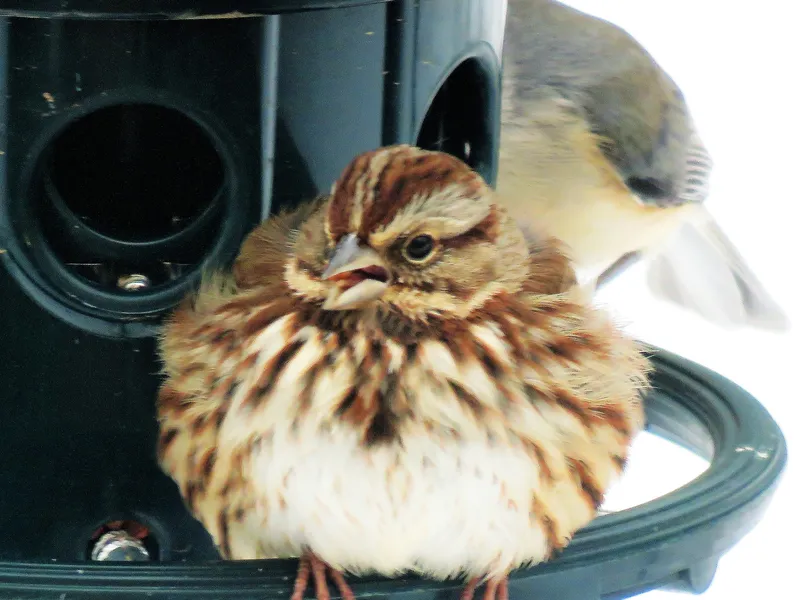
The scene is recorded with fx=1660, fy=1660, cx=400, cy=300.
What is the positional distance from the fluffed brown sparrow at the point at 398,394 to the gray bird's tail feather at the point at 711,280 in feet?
6.63

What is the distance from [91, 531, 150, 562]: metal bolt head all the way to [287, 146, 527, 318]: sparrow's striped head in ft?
1.76

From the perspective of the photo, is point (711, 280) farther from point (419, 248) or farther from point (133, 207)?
point (419, 248)

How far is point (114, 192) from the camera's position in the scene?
2.36m

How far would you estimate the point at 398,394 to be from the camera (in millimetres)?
2021

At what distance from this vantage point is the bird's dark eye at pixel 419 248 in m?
1.98

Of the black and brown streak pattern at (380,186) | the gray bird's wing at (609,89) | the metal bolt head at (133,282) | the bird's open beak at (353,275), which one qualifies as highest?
the black and brown streak pattern at (380,186)

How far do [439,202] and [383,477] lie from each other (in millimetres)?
339

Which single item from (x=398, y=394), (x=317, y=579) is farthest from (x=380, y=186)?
(x=317, y=579)

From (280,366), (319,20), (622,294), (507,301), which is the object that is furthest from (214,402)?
(622,294)

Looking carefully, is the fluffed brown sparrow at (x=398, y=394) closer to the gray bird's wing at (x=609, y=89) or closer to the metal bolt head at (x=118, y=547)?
the metal bolt head at (x=118, y=547)

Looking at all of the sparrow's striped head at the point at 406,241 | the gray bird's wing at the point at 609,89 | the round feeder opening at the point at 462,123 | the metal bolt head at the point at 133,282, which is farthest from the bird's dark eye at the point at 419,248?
the gray bird's wing at the point at 609,89

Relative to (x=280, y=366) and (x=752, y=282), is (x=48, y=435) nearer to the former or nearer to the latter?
(x=280, y=366)

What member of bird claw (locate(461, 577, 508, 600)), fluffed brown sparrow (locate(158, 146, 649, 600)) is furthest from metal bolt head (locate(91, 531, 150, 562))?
bird claw (locate(461, 577, 508, 600))

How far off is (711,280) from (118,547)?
2.27 m
